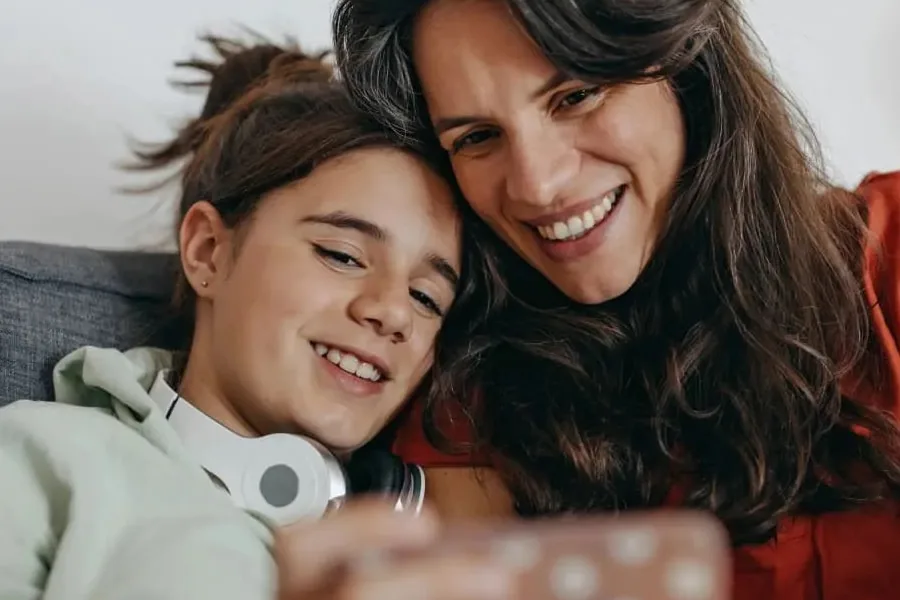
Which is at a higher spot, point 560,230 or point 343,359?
point 560,230

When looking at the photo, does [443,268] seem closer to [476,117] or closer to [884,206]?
[476,117]

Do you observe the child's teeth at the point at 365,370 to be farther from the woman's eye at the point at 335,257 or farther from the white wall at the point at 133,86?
the white wall at the point at 133,86

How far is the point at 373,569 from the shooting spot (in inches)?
17.1

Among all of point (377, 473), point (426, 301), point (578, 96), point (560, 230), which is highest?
point (578, 96)

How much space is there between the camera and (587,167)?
932 millimetres

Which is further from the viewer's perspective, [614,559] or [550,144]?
[550,144]

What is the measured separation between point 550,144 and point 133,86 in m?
0.88

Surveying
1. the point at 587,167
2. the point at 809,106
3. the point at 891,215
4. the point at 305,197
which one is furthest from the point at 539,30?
the point at 809,106

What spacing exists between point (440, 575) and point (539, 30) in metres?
0.56

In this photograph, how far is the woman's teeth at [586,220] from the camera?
952 mm

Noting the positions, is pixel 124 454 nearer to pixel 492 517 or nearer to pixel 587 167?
pixel 492 517

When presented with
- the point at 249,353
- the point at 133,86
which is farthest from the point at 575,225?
the point at 133,86

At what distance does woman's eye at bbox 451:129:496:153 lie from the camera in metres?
0.97

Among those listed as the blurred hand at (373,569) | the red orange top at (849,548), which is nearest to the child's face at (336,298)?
the red orange top at (849,548)
